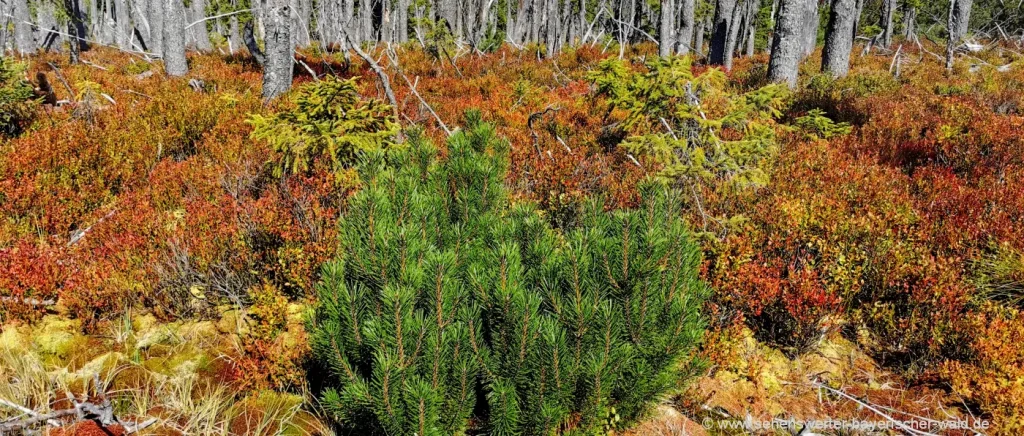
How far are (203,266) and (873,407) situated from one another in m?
4.11

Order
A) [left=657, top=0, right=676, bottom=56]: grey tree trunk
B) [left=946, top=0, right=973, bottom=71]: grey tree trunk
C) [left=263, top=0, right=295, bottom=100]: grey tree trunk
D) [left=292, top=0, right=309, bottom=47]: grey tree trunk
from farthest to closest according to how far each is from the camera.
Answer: [left=946, top=0, right=973, bottom=71]: grey tree trunk
[left=657, top=0, right=676, bottom=56]: grey tree trunk
[left=292, top=0, right=309, bottom=47]: grey tree trunk
[left=263, top=0, right=295, bottom=100]: grey tree trunk

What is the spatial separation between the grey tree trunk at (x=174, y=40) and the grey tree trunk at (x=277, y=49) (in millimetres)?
3472

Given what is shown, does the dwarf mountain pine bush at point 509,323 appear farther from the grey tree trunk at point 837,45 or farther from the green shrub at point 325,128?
the grey tree trunk at point 837,45

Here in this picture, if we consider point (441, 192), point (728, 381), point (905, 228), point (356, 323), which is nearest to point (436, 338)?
point (356, 323)

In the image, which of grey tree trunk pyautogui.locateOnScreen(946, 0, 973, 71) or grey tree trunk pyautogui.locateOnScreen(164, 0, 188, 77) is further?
grey tree trunk pyautogui.locateOnScreen(946, 0, 973, 71)

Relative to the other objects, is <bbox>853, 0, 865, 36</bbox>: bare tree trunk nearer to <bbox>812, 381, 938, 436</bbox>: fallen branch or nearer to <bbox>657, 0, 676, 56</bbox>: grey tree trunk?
<bbox>657, 0, 676, 56</bbox>: grey tree trunk

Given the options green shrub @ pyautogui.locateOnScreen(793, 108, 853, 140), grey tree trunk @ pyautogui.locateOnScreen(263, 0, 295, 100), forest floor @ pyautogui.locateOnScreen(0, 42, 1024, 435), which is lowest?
forest floor @ pyautogui.locateOnScreen(0, 42, 1024, 435)

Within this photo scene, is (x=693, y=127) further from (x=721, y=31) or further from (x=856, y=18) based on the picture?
(x=856, y=18)

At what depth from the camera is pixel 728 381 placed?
2998mm

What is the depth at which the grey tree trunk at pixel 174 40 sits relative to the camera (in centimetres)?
977

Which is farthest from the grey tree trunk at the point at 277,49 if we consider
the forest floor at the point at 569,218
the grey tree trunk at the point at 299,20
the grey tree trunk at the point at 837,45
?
the grey tree trunk at the point at 837,45

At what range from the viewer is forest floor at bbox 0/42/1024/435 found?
2.76 meters

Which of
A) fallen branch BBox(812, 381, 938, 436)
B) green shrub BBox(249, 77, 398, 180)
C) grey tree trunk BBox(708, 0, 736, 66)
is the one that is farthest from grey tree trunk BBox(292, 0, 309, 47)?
grey tree trunk BBox(708, 0, 736, 66)

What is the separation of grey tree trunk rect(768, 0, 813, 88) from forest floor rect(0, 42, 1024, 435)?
9.15 feet
